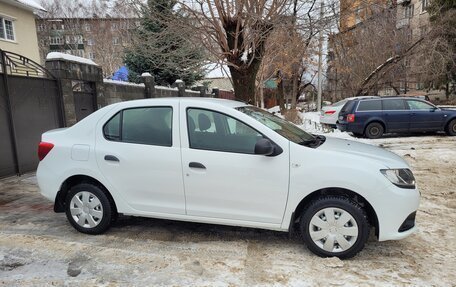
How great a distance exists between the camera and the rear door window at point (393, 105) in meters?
12.4

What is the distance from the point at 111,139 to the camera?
13.1 ft

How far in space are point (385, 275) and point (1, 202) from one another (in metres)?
5.84

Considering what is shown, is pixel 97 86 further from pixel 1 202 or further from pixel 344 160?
pixel 344 160

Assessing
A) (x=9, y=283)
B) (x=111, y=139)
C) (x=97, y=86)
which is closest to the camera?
(x=9, y=283)

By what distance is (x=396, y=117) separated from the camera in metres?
12.3

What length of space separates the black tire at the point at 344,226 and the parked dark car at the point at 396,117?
31.9 feet

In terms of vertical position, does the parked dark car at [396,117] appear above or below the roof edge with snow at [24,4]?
below

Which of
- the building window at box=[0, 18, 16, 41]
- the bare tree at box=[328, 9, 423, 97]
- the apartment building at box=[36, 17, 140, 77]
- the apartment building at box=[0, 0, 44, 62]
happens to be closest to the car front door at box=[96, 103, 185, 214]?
the bare tree at box=[328, 9, 423, 97]

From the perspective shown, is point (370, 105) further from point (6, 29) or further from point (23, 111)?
point (6, 29)

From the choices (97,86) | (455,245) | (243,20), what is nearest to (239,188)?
(455,245)

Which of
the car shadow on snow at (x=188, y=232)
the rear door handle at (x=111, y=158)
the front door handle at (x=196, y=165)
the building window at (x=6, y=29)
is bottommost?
the car shadow on snow at (x=188, y=232)

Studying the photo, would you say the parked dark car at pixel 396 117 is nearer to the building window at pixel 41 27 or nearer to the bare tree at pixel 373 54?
the bare tree at pixel 373 54

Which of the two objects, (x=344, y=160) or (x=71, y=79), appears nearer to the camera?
(x=344, y=160)

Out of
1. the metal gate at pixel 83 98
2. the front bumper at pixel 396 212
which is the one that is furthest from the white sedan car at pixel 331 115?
the front bumper at pixel 396 212
